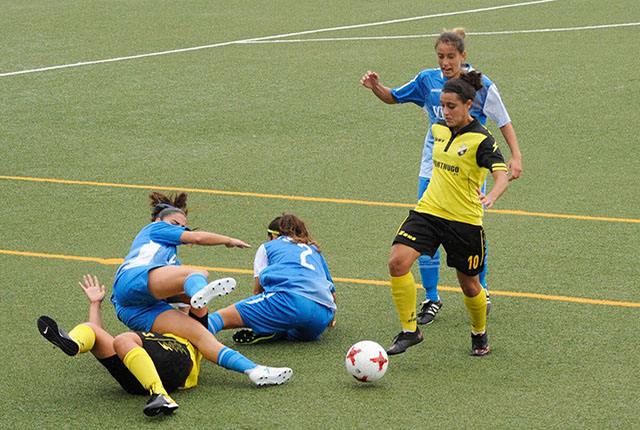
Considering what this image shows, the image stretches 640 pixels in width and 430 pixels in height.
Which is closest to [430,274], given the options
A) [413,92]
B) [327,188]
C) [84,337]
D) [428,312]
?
[428,312]

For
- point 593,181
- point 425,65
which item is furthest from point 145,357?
point 425,65

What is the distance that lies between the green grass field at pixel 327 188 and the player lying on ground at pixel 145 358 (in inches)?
5.8

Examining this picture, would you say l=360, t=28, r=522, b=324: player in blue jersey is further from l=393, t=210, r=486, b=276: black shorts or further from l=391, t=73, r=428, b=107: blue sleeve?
l=393, t=210, r=486, b=276: black shorts

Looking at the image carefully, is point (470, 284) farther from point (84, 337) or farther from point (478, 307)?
point (84, 337)

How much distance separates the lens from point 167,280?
6496 mm

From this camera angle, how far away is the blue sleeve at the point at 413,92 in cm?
796

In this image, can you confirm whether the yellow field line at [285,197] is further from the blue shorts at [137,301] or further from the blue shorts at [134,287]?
the blue shorts at [134,287]

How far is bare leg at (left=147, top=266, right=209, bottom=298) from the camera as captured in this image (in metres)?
6.45

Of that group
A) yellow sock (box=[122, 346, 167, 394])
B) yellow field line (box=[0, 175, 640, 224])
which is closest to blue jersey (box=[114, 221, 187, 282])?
yellow sock (box=[122, 346, 167, 394])

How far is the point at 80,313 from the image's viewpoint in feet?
26.7

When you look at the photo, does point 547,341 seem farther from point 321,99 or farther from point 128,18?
point 128,18

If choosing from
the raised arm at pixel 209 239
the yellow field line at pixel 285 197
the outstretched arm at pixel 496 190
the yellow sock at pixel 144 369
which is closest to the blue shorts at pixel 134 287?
the raised arm at pixel 209 239

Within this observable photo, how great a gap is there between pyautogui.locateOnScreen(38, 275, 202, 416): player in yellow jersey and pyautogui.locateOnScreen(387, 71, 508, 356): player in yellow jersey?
1.54 metres

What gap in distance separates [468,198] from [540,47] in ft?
40.6
